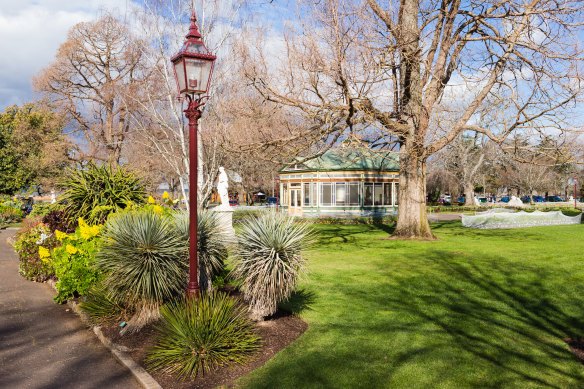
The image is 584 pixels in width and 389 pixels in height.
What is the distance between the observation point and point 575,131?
1380cm

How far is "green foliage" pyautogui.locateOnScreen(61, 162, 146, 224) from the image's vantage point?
1007cm

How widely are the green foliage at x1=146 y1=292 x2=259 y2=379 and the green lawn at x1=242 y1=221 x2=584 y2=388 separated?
1.63 ft

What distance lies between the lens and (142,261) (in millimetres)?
6457

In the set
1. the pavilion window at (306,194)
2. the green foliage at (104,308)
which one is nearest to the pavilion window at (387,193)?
the pavilion window at (306,194)

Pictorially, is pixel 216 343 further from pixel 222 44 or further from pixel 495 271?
pixel 222 44

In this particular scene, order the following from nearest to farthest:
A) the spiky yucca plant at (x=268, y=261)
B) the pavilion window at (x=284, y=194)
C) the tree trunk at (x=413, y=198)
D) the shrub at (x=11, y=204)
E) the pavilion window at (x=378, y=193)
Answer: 1. the spiky yucca plant at (x=268, y=261)
2. the tree trunk at (x=413, y=198)
3. the pavilion window at (x=378, y=193)
4. the shrub at (x=11, y=204)
5. the pavilion window at (x=284, y=194)

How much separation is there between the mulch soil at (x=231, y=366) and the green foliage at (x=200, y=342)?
10 cm

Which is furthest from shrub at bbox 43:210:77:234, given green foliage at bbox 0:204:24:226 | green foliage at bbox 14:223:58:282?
green foliage at bbox 0:204:24:226

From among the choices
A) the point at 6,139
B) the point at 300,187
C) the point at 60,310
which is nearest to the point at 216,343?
the point at 60,310

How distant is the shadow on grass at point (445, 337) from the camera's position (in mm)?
4824

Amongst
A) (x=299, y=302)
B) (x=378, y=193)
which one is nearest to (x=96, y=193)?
(x=299, y=302)

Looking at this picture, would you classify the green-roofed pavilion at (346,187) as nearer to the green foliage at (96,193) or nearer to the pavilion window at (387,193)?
the pavilion window at (387,193)

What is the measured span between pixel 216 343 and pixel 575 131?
1373 centimetres

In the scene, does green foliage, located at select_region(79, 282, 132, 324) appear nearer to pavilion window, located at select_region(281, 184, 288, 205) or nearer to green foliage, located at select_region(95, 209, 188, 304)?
green foliage, located at select_region(95, 209, 188, 304)
